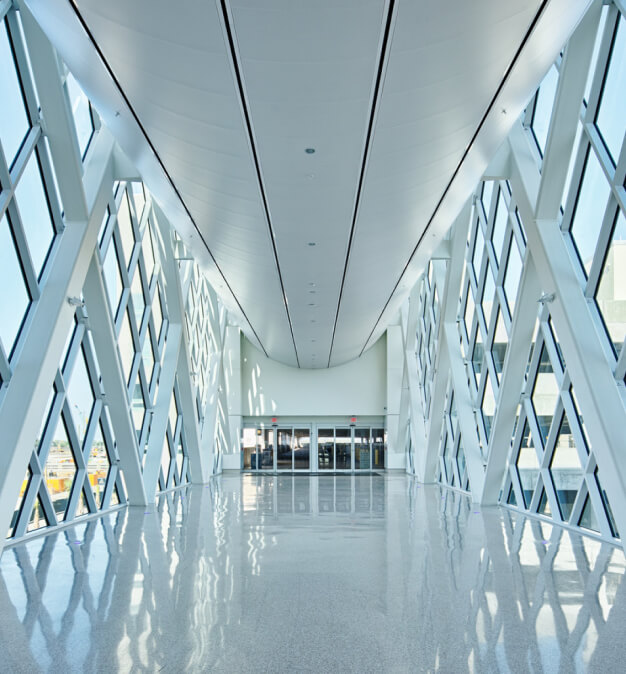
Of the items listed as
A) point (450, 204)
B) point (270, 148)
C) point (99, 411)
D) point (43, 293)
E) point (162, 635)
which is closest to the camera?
point (162, 635)

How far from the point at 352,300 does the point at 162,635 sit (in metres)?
15.9

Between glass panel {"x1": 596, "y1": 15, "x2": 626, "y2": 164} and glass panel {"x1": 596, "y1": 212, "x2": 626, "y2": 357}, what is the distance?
1.12 metres

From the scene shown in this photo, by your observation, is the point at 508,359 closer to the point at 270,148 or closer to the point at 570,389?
the point at 570,389

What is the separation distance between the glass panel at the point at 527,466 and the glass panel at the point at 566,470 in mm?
1180

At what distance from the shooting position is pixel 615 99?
9.37 m

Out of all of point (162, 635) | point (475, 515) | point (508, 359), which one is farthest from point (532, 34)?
point (475, 515)

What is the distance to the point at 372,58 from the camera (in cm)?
665

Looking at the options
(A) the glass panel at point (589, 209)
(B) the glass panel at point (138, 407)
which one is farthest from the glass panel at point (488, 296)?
(B) the glass panel at point (138, 407)

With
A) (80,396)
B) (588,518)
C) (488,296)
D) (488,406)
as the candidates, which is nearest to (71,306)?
(80,396)

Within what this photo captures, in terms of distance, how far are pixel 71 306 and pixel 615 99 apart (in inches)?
355

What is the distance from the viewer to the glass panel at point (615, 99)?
900 cm

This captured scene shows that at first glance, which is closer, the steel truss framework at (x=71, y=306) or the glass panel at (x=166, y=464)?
the steel truss framework at (x=71, y=306)

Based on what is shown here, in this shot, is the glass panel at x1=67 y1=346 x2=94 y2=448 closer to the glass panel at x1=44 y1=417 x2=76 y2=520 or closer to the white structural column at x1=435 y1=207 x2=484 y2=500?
the glass panel at x1=44 y1=417 x2=76 y2=520

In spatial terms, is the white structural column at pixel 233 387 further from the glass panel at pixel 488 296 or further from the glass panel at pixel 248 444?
the glass panel at pixel 488 296
